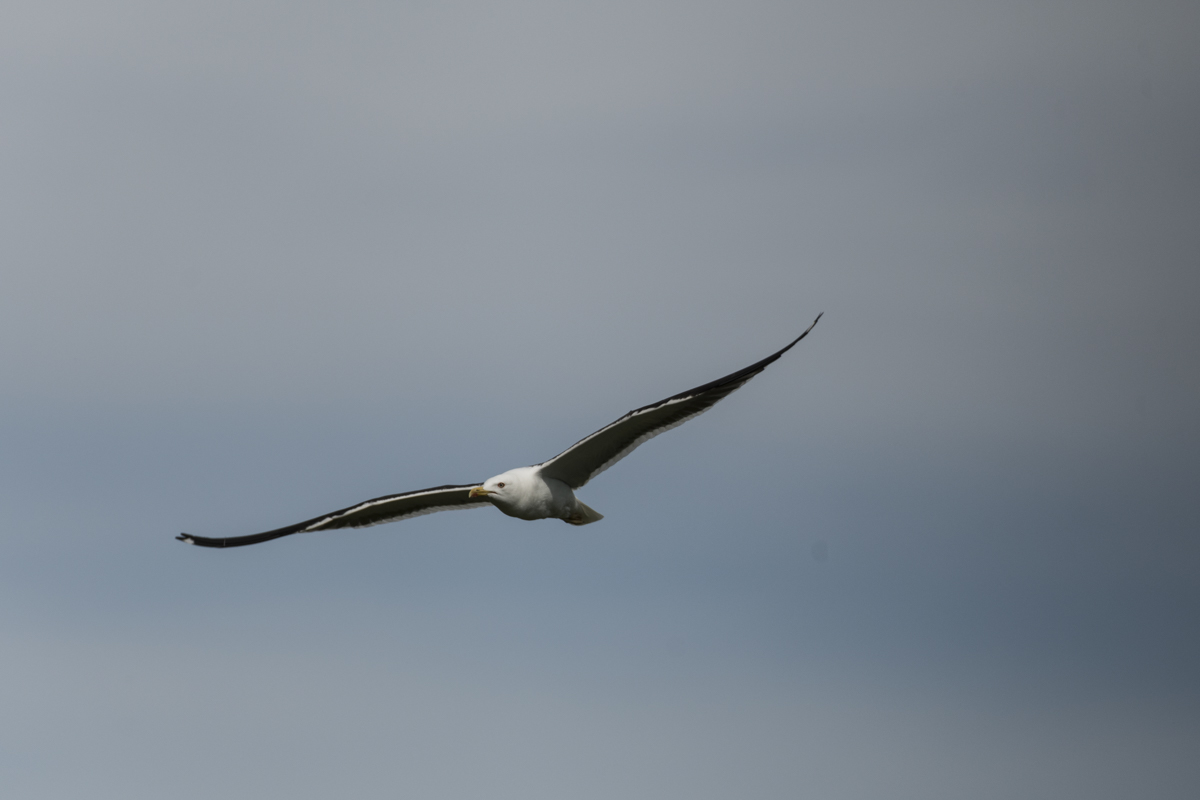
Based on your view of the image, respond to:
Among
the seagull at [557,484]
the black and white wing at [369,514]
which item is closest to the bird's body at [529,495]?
the seagull at [557,484]

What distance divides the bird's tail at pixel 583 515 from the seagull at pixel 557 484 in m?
0.03

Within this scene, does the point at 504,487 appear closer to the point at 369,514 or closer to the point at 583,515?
the point at 583,515

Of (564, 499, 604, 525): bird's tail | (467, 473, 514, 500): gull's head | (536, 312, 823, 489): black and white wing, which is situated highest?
(536, 312, 823, 489): black and white wing

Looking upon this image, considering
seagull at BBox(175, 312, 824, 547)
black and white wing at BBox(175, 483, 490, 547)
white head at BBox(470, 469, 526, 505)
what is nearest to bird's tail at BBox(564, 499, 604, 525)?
seagull at BBox(175, 312, 824, 547)

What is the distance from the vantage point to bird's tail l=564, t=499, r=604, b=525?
103 feet

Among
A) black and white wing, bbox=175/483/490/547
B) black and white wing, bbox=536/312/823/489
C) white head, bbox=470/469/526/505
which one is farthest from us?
black and white wing, bbox=175/483/490/547

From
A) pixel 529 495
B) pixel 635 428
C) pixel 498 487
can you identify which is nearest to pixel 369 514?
pixel 498 487

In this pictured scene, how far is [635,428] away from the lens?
29922 mm

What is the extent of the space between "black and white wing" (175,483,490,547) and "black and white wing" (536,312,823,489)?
331cm

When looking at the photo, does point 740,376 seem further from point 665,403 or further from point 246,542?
point 246,542

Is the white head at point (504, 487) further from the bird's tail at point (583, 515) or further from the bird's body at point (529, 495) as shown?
the bird's tail at point (583, 515)

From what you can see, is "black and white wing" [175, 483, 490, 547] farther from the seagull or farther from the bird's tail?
the bird's tail

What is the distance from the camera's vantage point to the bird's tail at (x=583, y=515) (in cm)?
3130

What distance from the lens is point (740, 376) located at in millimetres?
28469
